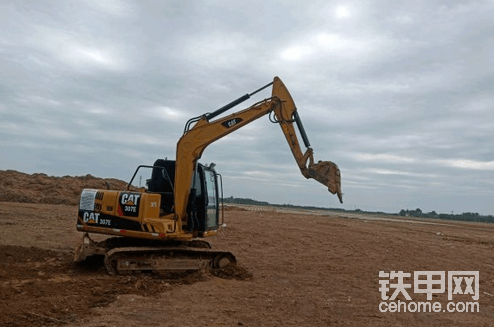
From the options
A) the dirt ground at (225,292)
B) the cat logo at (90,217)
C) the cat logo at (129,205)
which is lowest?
the dirt ground at (225,292)

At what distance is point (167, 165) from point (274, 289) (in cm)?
416

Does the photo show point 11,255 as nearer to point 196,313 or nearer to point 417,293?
point 196,313

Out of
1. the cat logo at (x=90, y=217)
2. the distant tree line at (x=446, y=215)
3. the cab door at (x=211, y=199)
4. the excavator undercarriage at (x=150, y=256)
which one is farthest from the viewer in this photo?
the distant tree line at (x=446, y=215)

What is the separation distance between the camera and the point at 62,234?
731 inches

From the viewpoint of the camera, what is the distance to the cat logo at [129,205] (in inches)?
445

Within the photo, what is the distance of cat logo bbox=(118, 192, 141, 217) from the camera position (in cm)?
1131

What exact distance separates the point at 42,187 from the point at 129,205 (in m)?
26.8

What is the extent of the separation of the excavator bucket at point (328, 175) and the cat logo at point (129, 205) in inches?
170

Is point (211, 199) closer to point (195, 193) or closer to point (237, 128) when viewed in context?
point (195, 193)

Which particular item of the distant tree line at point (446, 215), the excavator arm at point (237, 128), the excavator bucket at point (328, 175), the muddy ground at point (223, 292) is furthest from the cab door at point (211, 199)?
the distant tree line at point (446, 215)

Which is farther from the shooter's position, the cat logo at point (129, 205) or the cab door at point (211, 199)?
Answer: the cab door at point (211, 199)

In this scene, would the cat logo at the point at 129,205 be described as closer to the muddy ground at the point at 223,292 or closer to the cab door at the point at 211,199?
the muddy ground at the point at 223,292

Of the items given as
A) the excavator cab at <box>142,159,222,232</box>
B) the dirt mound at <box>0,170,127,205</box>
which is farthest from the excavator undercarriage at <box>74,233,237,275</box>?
the dirt mound at <box>0,170,127,205</box>

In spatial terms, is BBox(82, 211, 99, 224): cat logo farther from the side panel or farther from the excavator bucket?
the excavator bucket
